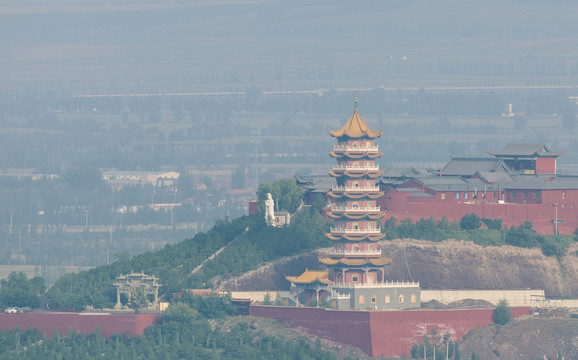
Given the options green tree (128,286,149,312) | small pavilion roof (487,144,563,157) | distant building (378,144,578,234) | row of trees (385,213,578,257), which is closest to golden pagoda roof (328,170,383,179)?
row of trees (385,213,578,257)

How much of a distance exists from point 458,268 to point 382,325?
1522 centimetres

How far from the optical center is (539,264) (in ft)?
476

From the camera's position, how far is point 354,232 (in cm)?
13738

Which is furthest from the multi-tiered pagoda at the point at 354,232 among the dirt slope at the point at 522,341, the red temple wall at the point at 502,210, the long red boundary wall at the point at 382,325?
the red temple wall at the point at 502,210

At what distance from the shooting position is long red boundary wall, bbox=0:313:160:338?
133m

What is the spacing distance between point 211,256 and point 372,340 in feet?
77.7

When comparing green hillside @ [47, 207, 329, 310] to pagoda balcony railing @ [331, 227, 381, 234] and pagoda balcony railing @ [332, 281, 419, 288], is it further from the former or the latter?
pagoda balcony railing @ [332, 281, 419, 288]

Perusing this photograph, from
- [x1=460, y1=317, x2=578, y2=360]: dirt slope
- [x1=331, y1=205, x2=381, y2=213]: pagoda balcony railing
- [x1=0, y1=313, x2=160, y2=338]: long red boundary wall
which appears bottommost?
[x1=460, y1=317, x2=578, y2=360]: dirt slope

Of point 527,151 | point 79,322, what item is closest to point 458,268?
point 527,151

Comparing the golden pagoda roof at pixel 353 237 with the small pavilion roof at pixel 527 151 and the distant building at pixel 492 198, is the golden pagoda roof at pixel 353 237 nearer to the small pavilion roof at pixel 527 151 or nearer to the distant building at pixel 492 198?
the distant building at pixel 492 198

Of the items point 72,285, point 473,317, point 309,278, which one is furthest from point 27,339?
point 473,317

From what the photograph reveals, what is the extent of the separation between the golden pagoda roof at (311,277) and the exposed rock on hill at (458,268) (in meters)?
3.83

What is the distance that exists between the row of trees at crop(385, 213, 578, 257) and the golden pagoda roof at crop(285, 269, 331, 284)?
29.7 ft

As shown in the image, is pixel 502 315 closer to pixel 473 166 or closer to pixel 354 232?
pixel 354 232
